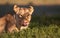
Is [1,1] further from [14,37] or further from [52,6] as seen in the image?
[14,37]

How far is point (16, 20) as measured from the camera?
946cm

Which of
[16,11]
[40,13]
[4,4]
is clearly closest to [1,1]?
[4,4]

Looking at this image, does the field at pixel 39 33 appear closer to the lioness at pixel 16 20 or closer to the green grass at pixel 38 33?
the green grass at pixel 38 33

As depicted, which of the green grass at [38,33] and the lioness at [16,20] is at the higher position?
the lioness at [16,20]

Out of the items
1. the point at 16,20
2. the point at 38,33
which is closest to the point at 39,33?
the point at 38,33

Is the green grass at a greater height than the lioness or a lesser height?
lesser

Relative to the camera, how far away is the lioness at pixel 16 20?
928cm

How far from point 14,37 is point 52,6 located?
227 inches

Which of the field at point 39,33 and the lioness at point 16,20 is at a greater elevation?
the lioness at point 16,20

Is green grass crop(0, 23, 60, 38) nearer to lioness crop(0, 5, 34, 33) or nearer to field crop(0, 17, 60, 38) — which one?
field crop(0, 17, 60, 38)

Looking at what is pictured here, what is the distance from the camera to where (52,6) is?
48.1 feet

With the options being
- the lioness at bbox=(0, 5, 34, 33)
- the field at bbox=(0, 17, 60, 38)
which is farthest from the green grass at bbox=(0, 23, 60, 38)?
the lioness at bbox=(0, 5, 34, 33)

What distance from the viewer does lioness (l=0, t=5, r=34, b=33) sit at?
9.28m

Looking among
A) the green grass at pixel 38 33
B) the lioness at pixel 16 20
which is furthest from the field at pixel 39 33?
the lioness at pixel 16 20
